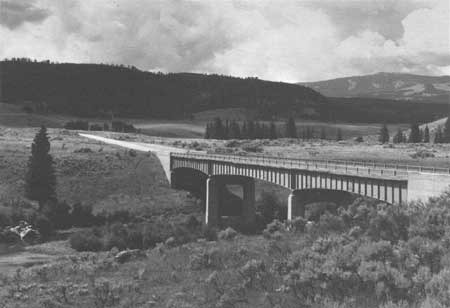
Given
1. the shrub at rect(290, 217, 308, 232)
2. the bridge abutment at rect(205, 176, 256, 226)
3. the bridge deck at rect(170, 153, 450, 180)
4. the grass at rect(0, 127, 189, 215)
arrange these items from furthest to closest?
the grass at rect(0, 127, 189, 215), the bridge abutment at rect(205, 176, 256, 226), the bridge deck at rect(170, 153, 450, 180), the shrub at rect(290, 217, 308, 232)

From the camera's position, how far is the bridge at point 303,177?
3214 cm

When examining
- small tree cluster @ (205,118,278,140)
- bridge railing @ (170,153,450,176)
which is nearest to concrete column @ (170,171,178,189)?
bridge railing @ (170,153,450,176)

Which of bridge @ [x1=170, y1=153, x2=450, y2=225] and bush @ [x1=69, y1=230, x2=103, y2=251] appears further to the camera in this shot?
bush @ [x1=69, y1=230, x2=103, y2=251]

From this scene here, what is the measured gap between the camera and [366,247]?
19.0 m

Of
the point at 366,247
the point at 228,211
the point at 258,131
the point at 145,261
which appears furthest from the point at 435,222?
the point at 258,131

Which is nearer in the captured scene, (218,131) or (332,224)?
(332,224)

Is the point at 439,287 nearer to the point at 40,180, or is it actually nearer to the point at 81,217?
the point at 81,217

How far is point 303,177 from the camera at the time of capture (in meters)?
46.8

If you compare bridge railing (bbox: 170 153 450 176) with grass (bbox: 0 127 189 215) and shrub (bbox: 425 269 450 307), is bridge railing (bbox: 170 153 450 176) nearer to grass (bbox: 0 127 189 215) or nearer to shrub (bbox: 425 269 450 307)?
grass (bbox: 0 127 189 215)

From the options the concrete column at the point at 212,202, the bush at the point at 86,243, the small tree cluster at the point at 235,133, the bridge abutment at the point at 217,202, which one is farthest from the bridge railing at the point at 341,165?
the small tree cluster at the point at 235,133

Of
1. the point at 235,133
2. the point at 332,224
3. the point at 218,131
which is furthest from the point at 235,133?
the point at 332,224

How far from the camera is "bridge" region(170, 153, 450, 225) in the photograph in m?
32.1

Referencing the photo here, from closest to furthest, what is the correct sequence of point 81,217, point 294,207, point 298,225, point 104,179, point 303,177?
point 298,225, point 303,177, point 294,207, point 81,217, point 104,179

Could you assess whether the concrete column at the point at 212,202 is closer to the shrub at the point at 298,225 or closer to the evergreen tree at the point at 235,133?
the shrub at the point at 298,225
